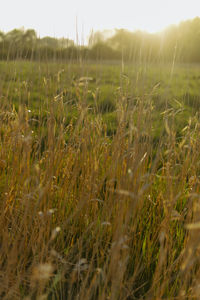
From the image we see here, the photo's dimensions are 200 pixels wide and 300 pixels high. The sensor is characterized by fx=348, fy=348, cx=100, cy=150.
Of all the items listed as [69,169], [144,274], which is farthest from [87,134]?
[144,274]

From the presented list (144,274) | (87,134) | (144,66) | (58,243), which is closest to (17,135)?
(87,134)

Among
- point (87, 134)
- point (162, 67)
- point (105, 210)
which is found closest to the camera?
point (105, 210)

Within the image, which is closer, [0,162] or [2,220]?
[2,220]

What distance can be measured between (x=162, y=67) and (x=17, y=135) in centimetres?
81

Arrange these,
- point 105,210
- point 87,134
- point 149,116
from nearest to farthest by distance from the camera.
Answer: point 105,210 → point 149,116 → point 87,134

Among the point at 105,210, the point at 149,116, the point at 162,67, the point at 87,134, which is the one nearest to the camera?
the point at 105,210

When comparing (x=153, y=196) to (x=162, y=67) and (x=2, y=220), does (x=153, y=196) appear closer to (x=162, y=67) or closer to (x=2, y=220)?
(x=162, y=67)

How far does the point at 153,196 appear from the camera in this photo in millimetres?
1841

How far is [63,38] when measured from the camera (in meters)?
1.66

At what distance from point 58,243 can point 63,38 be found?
3.10 ft

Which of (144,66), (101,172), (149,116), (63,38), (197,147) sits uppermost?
(63,38)

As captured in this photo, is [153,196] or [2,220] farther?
[153,196]

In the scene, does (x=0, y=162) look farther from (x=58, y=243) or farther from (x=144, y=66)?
(x=144, y=66)

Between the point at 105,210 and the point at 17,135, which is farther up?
the point at 17,135
